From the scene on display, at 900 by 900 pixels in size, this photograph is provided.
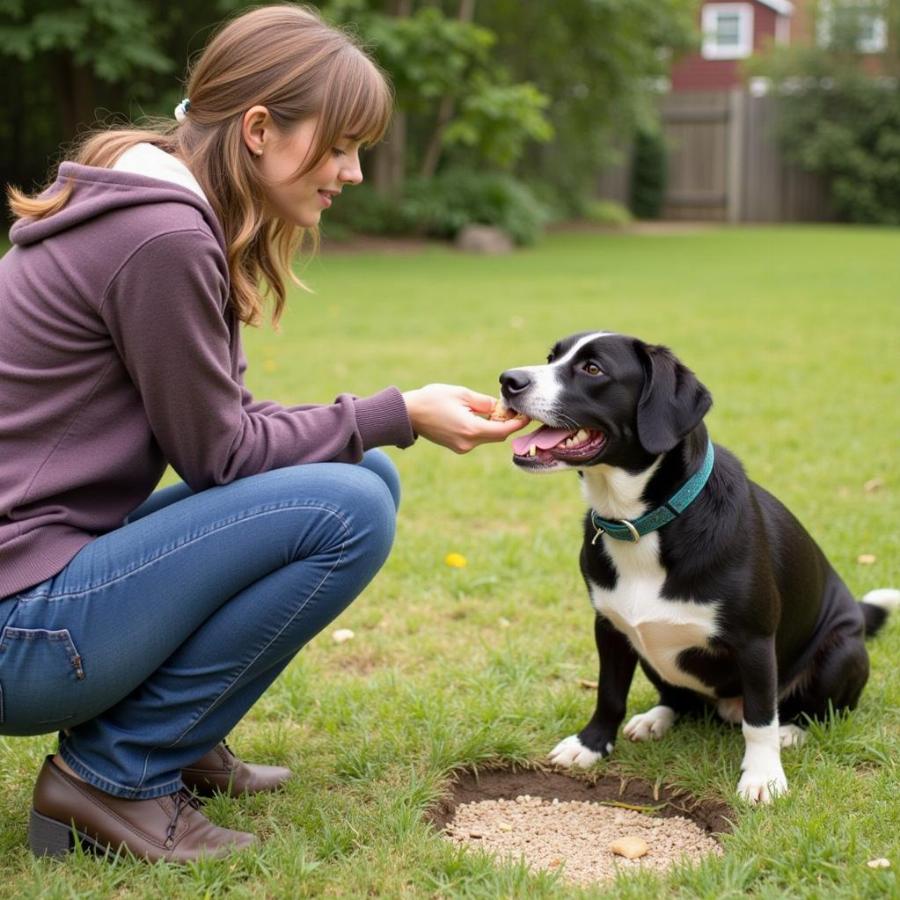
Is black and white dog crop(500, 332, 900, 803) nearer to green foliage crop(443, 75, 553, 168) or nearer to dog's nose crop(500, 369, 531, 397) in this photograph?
dog's nose crop(500, 369, 531, 397)

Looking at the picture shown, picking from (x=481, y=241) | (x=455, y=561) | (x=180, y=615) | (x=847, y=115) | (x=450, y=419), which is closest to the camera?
(x=180, y=615)

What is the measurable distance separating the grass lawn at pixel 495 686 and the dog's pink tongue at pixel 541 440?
0.79 metres

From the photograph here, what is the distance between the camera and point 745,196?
86.2 feet

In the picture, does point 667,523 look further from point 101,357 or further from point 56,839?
point 56,839

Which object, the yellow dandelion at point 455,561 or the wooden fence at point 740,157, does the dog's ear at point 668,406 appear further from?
the wooden fence at point 740,157

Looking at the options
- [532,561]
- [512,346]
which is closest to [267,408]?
[532,561]

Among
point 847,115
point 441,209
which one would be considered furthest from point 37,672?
point 847,115

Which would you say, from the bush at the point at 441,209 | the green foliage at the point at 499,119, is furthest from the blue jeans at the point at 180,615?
the bush at the point at 441,209

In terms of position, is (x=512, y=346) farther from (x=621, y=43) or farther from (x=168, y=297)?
(x=621, y=43)

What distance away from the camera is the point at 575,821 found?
2.81 m

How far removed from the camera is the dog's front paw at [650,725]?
3.17 metres

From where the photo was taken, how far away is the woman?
2.28 metres

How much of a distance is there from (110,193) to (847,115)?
26.0m

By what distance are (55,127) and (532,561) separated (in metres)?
19.8
